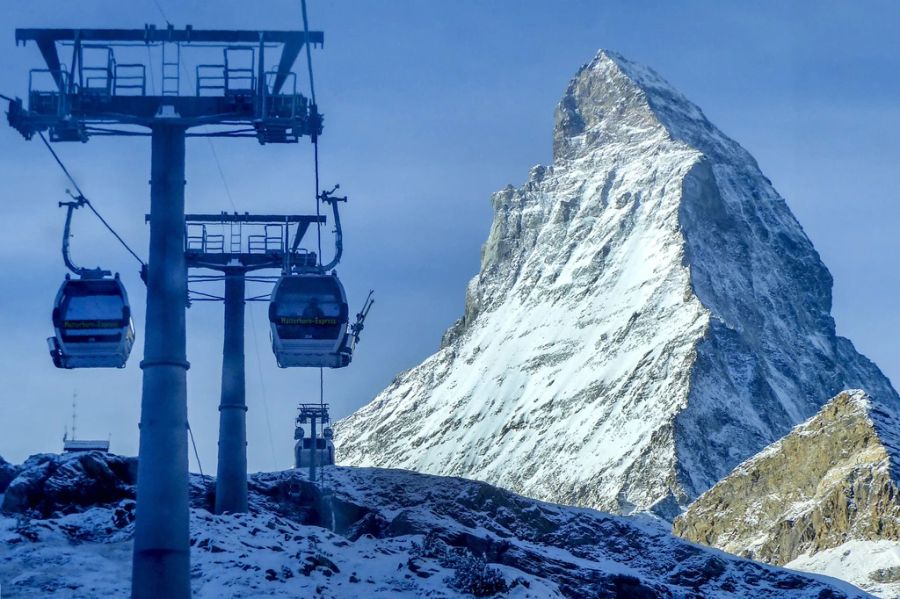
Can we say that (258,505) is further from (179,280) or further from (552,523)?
(179,280)

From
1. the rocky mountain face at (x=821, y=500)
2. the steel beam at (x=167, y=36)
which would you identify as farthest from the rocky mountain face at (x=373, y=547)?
the rocky mountain face at (x=821, y=500)

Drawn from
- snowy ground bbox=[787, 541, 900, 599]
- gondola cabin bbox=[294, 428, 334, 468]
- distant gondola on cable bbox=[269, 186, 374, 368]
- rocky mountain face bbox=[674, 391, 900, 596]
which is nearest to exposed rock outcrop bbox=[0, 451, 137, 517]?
gondola cabin bbox=[294, 428, 334, 468]

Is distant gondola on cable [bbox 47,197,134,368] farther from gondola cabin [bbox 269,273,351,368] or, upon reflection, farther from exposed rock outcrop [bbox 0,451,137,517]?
exposed rock outcrop [bbox 0,451,137,517]

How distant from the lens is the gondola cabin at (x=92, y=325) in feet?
87.0

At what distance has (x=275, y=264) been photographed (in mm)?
48188

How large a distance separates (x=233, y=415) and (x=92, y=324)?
2061cm

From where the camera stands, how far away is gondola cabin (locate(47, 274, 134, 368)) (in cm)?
2653

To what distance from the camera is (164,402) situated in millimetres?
21359

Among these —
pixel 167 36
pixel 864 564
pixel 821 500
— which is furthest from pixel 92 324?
pixel 821 500

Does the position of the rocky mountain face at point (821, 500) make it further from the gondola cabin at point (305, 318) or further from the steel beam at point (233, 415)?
the gondola cabin at point (305, 318)

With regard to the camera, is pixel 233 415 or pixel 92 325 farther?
pixel 233 415

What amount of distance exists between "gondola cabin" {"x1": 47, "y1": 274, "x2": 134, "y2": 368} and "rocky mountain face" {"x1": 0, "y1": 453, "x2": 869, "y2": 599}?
35.4 feet

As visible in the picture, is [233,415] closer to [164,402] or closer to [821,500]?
[164,402]

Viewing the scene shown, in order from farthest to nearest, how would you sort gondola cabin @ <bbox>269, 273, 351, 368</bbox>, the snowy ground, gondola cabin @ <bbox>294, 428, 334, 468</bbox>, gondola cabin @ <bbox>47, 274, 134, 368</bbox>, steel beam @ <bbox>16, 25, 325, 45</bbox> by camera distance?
the snowy ground < gondola cabin @ <bbox>294, 428, 334, 468</bbox> < gondola cabin @ <bbox>269, 273, 351, 368</bbox> < gondola cabin @ <bbox>47, 274, 134, 368</bbox> < steel beam @ <bbox>16, 25, 325, 45</bbox>
